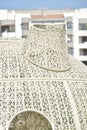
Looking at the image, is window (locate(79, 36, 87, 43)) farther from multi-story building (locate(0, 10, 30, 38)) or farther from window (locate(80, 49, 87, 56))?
multi-story building (locate(0, 10, 30, 38))

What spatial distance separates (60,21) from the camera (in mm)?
24312

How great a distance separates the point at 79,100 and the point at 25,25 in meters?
18.4

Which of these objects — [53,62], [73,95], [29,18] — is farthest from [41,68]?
[29,18]

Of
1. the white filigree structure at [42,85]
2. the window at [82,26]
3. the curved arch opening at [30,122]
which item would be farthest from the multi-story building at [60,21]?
the curved arch opening at [30,122]

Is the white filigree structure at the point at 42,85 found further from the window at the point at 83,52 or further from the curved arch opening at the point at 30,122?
the window at the point at 83,52

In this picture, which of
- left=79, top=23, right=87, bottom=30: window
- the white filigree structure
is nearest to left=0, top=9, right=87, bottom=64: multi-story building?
left=79, top=23, right=87, bottom=30: window

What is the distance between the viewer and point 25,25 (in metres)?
24.4

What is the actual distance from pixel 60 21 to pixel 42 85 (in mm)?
18361

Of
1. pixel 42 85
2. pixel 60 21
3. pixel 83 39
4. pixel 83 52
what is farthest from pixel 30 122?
pixel 83 39

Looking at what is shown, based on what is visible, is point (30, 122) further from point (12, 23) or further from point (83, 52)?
point (83, 52)

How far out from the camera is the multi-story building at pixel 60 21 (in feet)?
79.4

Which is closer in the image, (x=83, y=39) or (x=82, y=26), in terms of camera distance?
(x=82, y=26)

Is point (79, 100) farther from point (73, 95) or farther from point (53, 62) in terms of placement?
point (53, 62)

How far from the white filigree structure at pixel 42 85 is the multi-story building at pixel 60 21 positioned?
17329mm
